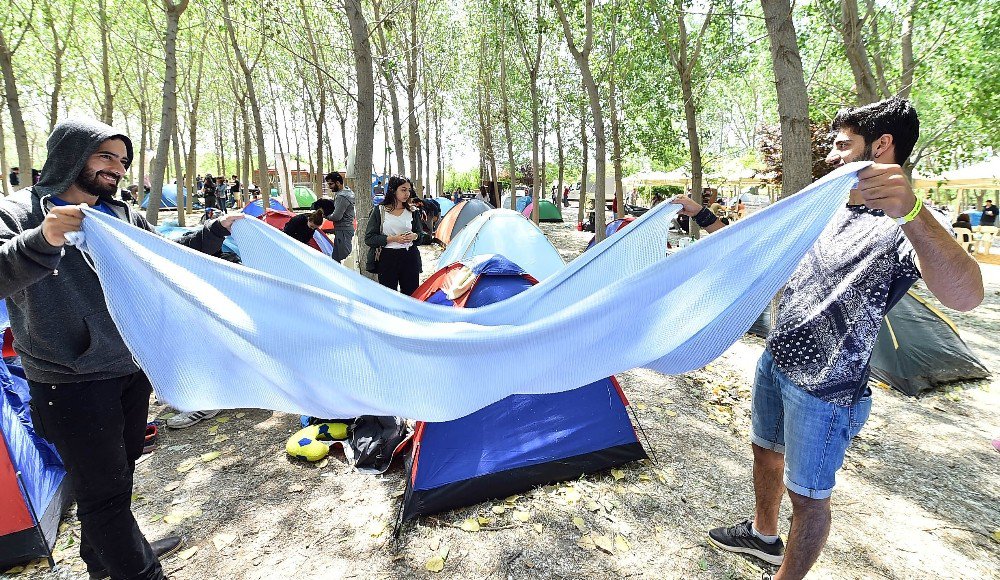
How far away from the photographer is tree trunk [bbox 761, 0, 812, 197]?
3436 mm

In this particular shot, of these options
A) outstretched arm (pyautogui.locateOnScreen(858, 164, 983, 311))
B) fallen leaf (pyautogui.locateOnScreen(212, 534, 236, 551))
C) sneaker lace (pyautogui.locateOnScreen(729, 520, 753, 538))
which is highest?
outstretched arm (pyautogui.locateOnScreen(858, 164, 983, 311))

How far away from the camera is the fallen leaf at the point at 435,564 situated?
2349 millimetres

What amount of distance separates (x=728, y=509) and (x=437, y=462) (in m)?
1.67

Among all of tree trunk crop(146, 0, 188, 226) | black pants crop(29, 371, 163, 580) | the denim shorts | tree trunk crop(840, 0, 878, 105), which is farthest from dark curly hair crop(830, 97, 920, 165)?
tree trunk crop(146, 0, 188, 226)

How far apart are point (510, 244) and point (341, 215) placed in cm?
218

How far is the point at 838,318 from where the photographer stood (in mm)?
1657

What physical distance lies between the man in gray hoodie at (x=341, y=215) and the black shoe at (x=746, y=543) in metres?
5.02

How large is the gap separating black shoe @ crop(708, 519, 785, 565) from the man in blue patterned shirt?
1.63 ft

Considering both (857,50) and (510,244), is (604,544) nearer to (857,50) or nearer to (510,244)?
(510,244)

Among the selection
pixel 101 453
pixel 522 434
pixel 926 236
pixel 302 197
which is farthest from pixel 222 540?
pixel 302 197

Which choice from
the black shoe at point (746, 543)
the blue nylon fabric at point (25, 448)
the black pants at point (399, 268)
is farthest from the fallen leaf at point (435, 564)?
the black pants at point (399, 268)

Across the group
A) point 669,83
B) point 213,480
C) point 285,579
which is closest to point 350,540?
point 285,579

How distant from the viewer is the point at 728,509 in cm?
274

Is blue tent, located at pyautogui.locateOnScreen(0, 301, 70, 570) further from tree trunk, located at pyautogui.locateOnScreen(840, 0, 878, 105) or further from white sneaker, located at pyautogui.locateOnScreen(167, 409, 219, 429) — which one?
tree trunk, located at pyautogui.locateOnScreen(840, 0, 878, 105)
